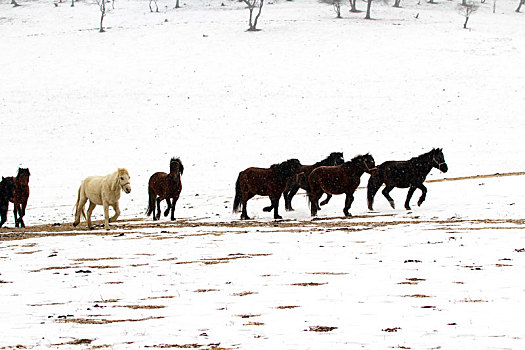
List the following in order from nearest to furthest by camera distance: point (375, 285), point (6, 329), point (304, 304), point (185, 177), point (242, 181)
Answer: point (6, 329)
point (304, 304)
point (375, 285)
point (242, 181)
point (185, 177)

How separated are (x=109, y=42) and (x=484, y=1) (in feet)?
245

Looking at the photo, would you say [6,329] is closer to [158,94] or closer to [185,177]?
[185,177]

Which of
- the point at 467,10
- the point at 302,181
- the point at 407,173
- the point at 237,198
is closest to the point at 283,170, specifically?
the point at 302,181

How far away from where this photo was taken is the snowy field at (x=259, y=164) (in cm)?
621

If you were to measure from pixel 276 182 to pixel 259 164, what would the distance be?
17110mm

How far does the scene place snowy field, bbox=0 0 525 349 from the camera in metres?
6.21

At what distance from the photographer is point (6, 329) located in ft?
19.4

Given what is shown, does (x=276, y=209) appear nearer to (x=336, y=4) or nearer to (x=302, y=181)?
(x=302, y=181)

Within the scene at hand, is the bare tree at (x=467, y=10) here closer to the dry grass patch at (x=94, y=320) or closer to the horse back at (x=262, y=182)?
the horse back at (x=262, y=182)

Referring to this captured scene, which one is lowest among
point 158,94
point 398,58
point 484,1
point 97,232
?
point 97,232

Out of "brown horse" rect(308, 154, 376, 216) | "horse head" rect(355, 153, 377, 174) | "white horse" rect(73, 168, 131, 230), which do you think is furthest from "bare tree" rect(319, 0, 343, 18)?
"white horse" rect(73, 168, 131, 230)

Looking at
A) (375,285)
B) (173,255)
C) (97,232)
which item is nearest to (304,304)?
(375,285)

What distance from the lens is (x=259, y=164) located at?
118ft

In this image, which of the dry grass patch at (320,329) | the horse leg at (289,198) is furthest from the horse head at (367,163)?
the dry grass patch at (320,329)
